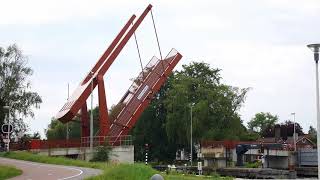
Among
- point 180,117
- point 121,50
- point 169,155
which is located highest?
point 121,50

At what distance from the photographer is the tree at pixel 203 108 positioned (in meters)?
67.8

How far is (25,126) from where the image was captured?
63688mm

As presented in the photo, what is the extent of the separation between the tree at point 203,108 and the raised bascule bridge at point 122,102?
62.3 ft

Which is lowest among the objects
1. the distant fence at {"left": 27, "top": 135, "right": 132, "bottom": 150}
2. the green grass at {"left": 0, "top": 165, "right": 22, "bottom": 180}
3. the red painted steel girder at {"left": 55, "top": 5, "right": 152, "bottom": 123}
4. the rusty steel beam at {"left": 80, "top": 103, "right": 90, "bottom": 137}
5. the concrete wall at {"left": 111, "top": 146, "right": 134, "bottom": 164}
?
the green grass at {"left": 0, "top": 165, "right": 22, "bottom": 180}

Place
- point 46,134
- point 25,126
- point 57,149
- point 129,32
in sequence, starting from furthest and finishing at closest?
1. point 46,134
2. point 25,126
3. point 129,32
4. point 57,149

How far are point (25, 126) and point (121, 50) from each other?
67.5 ft

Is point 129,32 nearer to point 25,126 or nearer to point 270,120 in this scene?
point 25,126

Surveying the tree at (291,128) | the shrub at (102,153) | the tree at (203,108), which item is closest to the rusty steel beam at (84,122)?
the shrub at (102,153)

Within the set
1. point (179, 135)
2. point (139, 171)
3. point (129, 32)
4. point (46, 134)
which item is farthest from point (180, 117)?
point (139, 171)

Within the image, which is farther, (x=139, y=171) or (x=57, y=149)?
(x=57, y=149)

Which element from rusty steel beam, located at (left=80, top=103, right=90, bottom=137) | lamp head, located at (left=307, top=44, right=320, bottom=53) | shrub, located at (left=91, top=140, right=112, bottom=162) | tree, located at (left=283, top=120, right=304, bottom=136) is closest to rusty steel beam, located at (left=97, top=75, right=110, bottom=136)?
rusty steel beam, located at (left=80, top=103, right=90, bottom=137)

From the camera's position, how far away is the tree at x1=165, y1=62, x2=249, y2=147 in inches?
2670

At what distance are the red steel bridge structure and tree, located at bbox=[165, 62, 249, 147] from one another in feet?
62.3

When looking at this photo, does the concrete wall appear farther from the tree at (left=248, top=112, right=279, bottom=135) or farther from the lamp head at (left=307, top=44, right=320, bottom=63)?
the tree at (left=248, top=112, right=279, bottom=135)
